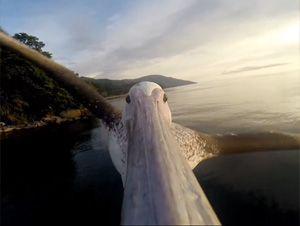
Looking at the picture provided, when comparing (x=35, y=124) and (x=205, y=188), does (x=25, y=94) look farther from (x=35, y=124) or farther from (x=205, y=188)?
(x=205, y=188)

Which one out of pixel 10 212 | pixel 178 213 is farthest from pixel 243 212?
pixel 10 212

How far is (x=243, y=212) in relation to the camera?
5629 mm

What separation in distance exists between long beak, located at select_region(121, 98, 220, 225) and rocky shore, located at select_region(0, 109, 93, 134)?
38.8 m

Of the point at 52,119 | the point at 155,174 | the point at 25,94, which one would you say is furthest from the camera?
the point at 25,94

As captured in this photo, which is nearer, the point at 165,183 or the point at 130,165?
the point at 165,183

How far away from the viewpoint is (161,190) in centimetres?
181

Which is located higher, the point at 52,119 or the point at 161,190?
the point at 161,190

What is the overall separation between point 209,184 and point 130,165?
580cm

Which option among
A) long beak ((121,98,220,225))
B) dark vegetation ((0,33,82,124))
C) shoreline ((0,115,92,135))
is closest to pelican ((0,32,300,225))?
long beak ((121,98,220,225))

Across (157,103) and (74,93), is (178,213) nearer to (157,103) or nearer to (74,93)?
(157,103)

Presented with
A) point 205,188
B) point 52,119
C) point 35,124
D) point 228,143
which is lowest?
point 35,124

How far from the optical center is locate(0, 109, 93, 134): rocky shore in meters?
36.0

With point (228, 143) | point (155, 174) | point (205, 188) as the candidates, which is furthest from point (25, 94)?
point (155, 174)

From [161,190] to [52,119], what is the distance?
43.8 metres
